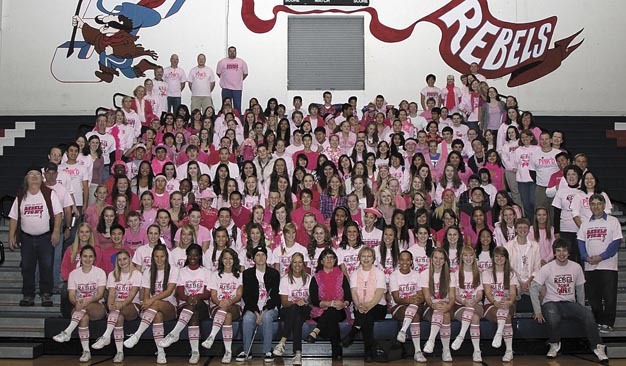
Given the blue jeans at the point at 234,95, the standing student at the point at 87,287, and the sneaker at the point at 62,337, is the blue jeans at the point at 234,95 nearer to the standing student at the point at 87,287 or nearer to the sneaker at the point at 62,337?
the standing student at the point at 87,287

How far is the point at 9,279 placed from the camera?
9.74 meters

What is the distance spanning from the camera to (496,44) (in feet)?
55.9

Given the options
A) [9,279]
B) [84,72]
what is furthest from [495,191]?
[84,72]

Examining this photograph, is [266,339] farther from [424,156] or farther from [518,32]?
[518,32]

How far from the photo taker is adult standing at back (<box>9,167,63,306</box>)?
893cm

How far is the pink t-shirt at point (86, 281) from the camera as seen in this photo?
838 centimetres

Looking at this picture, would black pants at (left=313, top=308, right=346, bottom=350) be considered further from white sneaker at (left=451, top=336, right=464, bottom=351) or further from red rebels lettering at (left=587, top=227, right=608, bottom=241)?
red rebels lettering at (left=587, top=227, right=608, bottom=241)

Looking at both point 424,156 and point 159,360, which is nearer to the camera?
point 159,360

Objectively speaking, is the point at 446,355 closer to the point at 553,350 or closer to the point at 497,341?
the point at 497,341

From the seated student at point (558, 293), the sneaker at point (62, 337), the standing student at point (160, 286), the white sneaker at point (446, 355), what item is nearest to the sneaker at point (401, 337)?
the white sneaker at point (446, 355)

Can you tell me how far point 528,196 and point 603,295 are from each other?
260 centimetres

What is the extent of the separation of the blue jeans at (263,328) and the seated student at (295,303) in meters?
0.13

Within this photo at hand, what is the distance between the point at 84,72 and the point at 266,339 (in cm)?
1088

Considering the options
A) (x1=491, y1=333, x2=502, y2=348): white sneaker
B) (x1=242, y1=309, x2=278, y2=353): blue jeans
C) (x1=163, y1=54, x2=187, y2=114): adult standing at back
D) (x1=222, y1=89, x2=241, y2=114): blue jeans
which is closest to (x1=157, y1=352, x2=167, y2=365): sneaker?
(x1=242, y1=309, x2=278, y2=353): blue jeans
